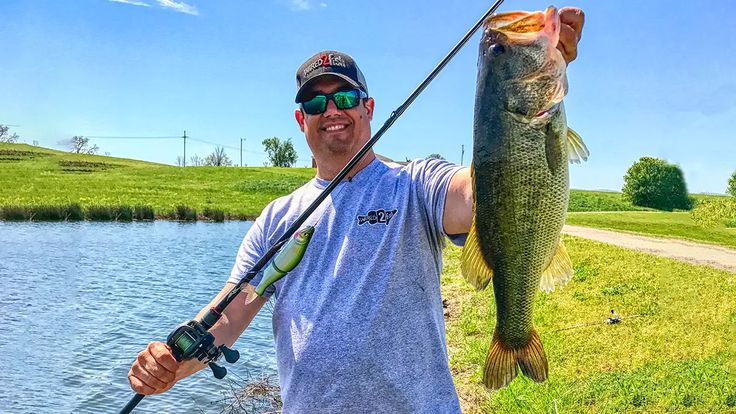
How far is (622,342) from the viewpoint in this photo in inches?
337

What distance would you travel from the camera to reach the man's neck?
3.16 metres

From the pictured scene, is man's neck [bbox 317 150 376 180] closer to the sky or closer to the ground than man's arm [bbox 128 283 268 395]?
closer to the sky

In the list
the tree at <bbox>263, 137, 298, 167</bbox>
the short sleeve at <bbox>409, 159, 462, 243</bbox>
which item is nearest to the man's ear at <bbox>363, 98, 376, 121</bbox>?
the short sleeve at <bbox>409, 159, 462, 243</bbox>

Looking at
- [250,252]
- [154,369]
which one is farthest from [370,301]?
[154,369]

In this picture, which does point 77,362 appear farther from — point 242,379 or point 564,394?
point 564,394

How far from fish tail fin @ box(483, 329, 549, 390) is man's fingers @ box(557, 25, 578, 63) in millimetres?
1060

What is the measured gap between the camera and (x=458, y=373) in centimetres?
852

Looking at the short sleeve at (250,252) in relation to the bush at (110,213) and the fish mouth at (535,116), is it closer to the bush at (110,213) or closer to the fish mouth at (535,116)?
the fish mouth at (535,116)

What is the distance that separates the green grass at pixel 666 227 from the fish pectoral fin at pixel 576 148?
21722mm

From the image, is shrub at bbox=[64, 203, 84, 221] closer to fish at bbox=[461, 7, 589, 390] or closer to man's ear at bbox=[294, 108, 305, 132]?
man's ear at bbox=[294, 108, 305, 132]

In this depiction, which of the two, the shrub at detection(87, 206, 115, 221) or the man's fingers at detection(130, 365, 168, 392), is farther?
the shrub at detection(87, 206, 115, 221)

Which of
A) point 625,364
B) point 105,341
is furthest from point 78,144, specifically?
point 625,364

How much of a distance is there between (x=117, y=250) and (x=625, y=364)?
22.2 m

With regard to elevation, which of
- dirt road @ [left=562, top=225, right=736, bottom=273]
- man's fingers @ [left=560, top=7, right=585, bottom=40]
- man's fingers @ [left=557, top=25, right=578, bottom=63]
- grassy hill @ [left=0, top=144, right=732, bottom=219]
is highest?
grassy hill @ [left=0, top=144, right=732, bottom=219]
